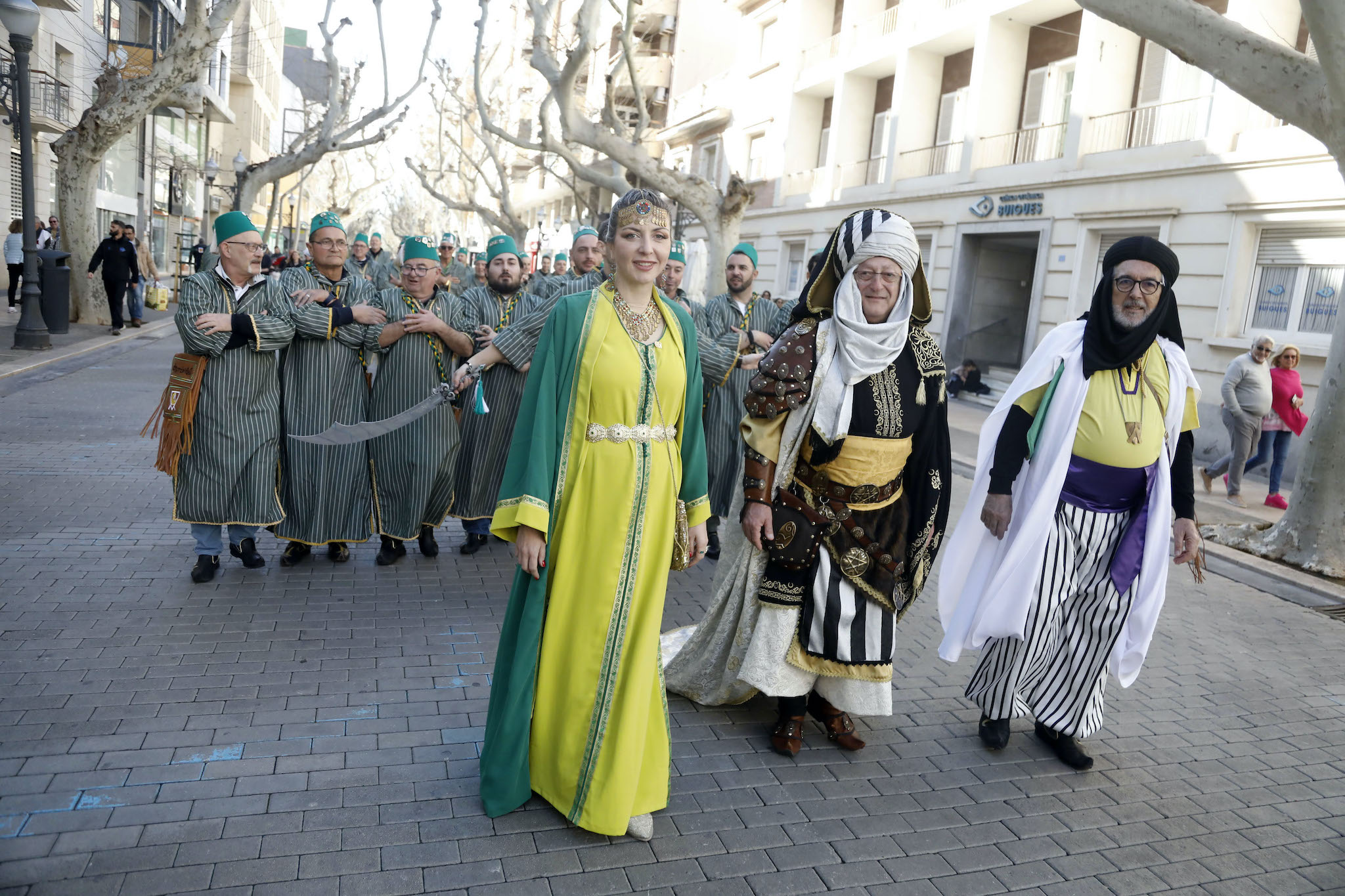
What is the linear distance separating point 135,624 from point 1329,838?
201 inches

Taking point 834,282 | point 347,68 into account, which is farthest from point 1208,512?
point 347,68

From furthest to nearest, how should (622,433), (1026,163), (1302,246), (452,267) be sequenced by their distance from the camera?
(1026,163) < (452,267) < (1302,246) < (622,433)

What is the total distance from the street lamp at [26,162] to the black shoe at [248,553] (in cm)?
1032

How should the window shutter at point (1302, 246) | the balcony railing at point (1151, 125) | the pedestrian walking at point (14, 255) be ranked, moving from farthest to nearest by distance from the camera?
the pedestrian walking at point (14, 255) → the balcony railing at point (1151, 125) → the window shutter at point (1302, 246)

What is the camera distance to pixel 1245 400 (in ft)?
34.5

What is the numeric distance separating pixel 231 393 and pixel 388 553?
1.31 meters

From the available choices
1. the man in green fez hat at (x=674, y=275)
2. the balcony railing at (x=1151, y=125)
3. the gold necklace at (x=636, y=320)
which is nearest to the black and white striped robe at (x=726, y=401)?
the man in green fez hat at (x=674, y=275)

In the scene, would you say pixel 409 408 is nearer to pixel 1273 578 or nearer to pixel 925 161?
pixel 1273 578

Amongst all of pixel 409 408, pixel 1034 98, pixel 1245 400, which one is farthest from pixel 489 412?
pixel 1034 98

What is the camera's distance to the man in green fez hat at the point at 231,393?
17.2 ft

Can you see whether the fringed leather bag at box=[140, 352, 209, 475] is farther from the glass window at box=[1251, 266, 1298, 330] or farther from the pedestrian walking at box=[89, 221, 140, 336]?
the pedestrian walking at box=[89, 221, 140, 336]

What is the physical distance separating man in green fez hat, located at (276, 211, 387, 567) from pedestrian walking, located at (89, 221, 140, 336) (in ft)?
45.8

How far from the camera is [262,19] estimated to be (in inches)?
1971

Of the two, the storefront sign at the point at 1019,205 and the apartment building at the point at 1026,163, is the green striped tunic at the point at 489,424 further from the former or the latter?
the storefront sign at the point at 1019,205
